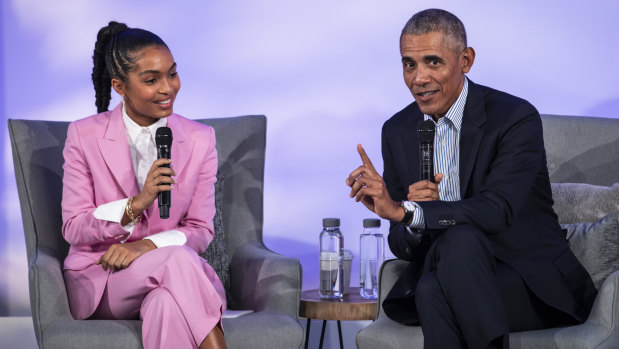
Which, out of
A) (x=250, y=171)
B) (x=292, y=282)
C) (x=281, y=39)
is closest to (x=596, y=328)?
(x=292, y=282)

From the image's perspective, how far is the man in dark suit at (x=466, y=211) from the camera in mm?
2039

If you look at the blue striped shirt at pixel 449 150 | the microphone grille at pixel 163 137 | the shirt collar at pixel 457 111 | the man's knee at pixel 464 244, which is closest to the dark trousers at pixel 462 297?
the man's knee at pixel 464 244

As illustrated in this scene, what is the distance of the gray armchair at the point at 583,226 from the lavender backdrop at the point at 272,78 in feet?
3.16

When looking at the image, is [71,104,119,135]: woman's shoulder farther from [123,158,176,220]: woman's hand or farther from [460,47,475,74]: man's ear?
[460,47,475,74]: man's ear

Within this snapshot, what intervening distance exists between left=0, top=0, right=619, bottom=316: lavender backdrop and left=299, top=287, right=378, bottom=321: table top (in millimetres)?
1031

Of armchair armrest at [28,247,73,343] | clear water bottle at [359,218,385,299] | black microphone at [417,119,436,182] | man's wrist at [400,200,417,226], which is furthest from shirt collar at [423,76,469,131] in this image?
armchair armrest at [28,247,73,343]

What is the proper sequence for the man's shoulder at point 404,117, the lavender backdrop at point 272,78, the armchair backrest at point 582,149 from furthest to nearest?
1. the lavender backdrop at point 272,78
2. the armchair backrest at point 582,149
3. the man's shoulder at point 404,117

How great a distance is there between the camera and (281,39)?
3924 mm

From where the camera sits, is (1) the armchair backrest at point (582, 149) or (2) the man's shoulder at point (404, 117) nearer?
(2) the man's shoulder at point (404, 117)

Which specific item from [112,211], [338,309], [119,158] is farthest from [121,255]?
[338,309]

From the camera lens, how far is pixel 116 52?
2674 mm

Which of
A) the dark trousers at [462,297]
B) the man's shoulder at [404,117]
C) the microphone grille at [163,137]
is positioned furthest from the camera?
the man's shoulder at [404,117]

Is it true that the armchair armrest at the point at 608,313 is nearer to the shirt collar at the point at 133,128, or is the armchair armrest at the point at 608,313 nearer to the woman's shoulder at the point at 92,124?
the shirt collar at the point at 133,128

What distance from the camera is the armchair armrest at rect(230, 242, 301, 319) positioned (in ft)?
8.86
